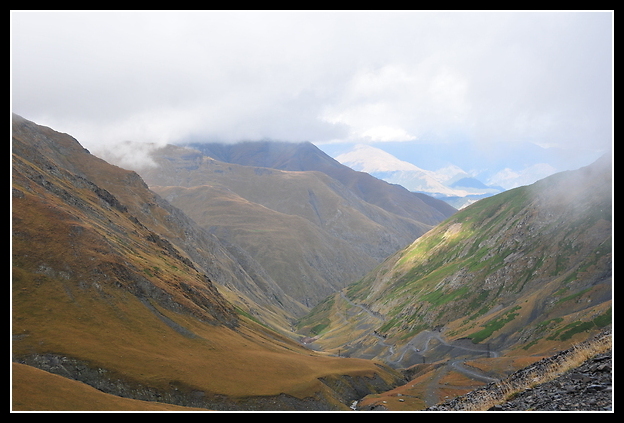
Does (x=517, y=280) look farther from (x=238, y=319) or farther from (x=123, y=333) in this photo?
(x=123, y=333)

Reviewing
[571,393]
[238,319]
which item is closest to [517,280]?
[238,319]

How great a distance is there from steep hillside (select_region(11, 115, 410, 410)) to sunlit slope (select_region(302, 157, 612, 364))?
37293 millimetres

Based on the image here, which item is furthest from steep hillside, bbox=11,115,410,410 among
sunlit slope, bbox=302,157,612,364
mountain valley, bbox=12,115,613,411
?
sunlit slope, bbox=302,157,612,364

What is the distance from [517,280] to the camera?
4754 inches

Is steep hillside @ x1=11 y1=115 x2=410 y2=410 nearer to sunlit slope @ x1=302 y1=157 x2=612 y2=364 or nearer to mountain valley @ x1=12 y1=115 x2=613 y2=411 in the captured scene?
mountain valley @ x1=12 y1=115 x2=613 y2=411

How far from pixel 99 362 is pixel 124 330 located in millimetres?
10825

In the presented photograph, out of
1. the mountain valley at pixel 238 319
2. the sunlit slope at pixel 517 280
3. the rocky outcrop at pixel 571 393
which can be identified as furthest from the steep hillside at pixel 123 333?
the sunlit slope at pixel 517 280

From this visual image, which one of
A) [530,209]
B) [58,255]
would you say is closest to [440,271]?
[530,209]

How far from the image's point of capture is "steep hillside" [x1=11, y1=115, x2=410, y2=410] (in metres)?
51.2

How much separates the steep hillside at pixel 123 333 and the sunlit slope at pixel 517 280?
122ft

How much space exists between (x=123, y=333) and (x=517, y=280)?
111728 mm

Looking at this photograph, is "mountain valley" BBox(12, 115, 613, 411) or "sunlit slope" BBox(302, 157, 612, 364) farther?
"sunlit slope" BBox(302, 157, 612, 364)

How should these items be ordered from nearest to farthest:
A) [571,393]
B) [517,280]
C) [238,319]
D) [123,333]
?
[571,393]
[123,333]
[238,319]
[517,280]

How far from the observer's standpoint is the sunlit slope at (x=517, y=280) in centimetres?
9488
